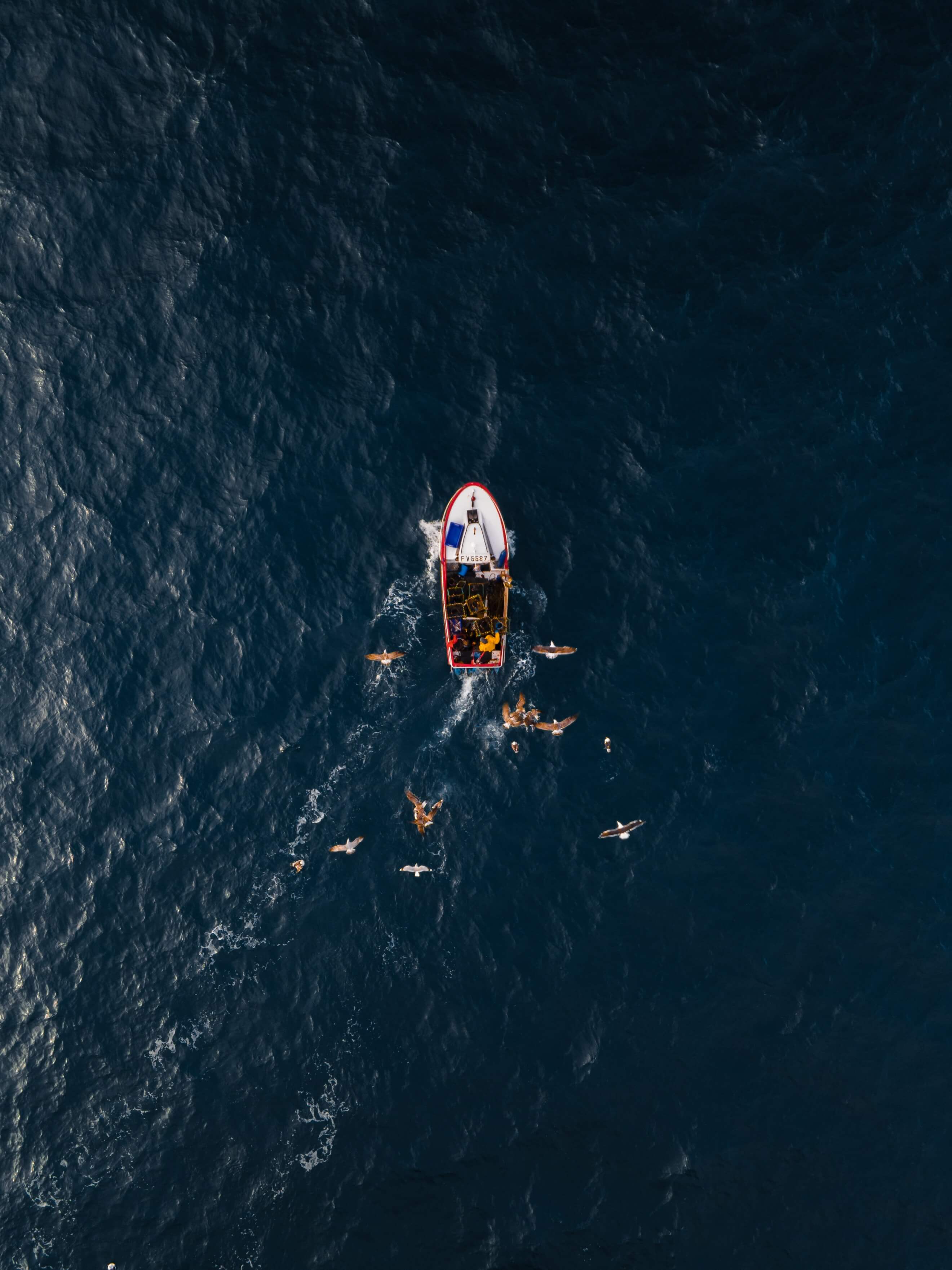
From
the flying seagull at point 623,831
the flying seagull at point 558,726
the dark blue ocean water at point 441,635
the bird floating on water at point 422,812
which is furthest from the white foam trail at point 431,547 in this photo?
the flying seagull at point 623,831

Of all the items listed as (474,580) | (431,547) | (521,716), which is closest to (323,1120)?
(521,716)

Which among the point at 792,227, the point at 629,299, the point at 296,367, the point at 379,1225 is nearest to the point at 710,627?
the point at 629,299

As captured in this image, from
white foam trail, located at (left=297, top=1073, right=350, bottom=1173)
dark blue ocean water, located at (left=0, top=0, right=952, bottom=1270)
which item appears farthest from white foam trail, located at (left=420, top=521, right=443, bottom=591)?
white foam trail, located at (left=297, top=1073, right=350, bottom=1173)

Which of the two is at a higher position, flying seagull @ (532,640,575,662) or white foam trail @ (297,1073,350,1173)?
flying seagull @ (532,640,575,662)

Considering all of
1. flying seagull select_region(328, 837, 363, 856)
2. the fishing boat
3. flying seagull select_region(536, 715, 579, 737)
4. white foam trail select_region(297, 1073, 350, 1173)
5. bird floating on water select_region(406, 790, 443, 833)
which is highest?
the fishing boat

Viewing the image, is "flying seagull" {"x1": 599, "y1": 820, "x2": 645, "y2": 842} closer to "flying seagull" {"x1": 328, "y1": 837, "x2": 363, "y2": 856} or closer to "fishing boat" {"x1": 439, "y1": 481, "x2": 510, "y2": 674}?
"fishing boat" {"x1": 439, "y1": 481, "x2": 510, "y2": 674}

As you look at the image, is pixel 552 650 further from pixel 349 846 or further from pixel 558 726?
pixel 349 846
